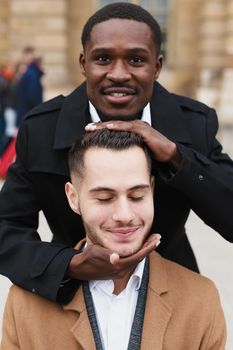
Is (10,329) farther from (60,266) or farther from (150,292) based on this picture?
(150,292)

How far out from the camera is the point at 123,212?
6.64ft

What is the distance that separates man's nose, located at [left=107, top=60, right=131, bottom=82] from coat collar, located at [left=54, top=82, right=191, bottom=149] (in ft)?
0.92

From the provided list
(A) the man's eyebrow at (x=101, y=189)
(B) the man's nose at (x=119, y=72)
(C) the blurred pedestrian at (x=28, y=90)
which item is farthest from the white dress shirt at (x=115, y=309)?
(C) the blurred pedestrian at (x=28, y=90)

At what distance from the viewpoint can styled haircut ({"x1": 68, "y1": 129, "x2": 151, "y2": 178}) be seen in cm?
208

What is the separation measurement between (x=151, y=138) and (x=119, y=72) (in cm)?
21

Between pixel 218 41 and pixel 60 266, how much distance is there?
13.4 meters

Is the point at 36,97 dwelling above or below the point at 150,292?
below

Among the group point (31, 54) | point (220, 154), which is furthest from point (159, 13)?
point (220, 154)

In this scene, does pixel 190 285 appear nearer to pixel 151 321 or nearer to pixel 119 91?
pixel 151 321

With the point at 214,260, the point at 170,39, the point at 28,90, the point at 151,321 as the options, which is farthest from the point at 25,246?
the point at 170,39

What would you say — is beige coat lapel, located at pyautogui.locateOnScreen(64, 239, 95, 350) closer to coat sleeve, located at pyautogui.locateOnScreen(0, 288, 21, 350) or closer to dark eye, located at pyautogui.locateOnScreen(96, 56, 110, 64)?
coat sleeve, located at pyautogui.locateOnScreen(0, 288, 21, 350)

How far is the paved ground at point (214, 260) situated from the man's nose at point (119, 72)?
9.71ft

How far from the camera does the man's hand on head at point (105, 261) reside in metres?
2.02

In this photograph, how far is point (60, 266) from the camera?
218 centimetres
